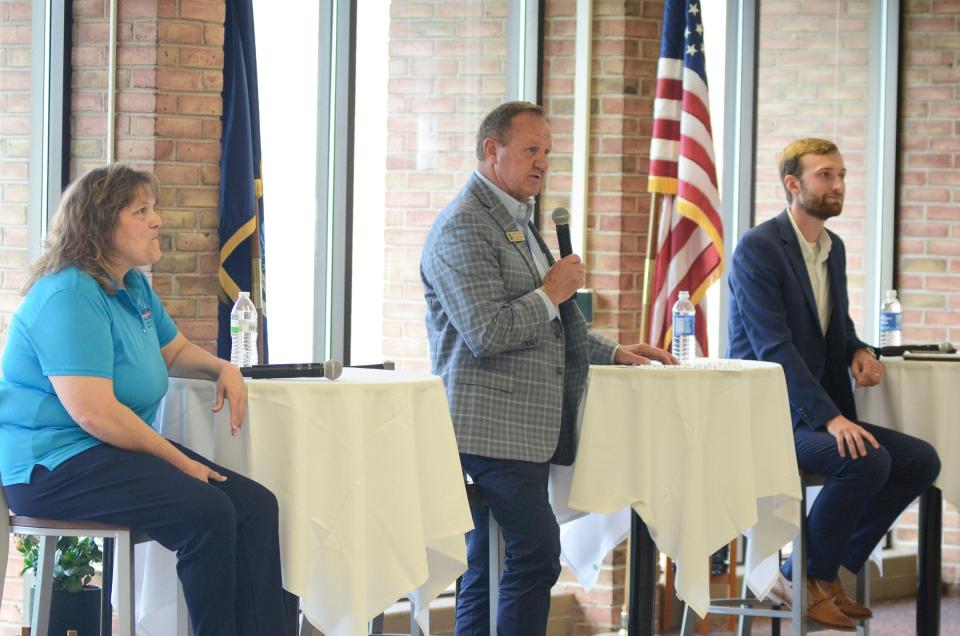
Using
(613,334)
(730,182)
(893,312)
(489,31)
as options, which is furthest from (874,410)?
(489,31)

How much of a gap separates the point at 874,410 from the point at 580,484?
136 centimetres

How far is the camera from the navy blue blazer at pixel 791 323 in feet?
13.0

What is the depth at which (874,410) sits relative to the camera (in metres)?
4.29

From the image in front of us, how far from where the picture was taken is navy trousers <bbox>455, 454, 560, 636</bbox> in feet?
10.6

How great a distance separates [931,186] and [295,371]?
13.0 feet

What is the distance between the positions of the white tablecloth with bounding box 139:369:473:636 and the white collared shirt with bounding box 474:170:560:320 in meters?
0.54

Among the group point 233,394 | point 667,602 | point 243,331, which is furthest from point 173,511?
point 667,602

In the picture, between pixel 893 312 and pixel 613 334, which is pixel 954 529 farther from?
pixel 613 334

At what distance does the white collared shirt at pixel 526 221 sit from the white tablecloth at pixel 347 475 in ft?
1.78

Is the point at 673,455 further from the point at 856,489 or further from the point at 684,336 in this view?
the point at 856,489

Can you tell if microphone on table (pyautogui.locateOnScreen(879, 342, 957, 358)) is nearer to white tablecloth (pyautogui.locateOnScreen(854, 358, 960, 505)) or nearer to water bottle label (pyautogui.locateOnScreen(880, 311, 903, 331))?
white tablecloth (pyautogui.locateOnScreen(854, 358, 960, 505))

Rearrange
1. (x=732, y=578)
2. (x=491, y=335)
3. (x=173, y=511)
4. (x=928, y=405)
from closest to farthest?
(x=173, y=511), (x=491, y=335), (x=928, y=405), (x=732, y=578)

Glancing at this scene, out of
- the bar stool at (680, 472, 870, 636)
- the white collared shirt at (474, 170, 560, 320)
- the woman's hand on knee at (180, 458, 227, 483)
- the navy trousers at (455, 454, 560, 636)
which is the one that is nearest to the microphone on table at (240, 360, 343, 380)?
the woman's hand on knee at (180, 458, 227, 483)

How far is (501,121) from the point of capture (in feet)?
11.1
